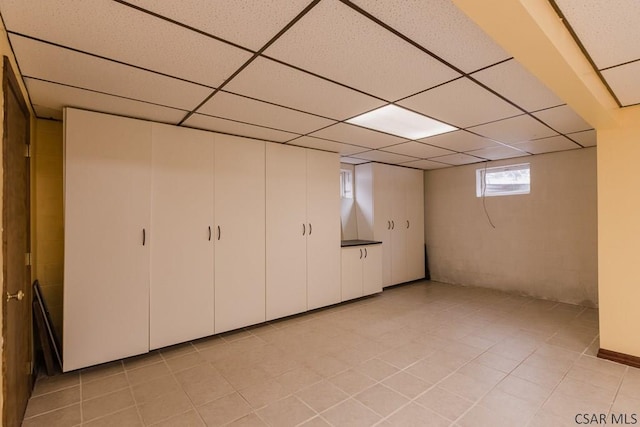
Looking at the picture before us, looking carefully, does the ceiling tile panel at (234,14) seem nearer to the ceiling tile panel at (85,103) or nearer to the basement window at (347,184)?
the ceiling tile panel at (85,103)

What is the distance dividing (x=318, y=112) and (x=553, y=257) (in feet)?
15.3

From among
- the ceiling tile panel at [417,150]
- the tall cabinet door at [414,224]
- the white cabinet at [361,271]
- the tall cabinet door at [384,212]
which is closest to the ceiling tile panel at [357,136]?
the ceiling tile panel at [417,150]

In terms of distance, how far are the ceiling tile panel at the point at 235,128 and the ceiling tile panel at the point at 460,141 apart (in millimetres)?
1876

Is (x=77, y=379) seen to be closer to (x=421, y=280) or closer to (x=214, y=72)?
(x=214, y=72)

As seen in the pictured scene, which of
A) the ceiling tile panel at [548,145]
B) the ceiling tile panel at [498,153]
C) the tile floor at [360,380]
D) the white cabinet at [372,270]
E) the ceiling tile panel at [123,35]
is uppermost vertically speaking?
the ceiling tile panel at [123,35]

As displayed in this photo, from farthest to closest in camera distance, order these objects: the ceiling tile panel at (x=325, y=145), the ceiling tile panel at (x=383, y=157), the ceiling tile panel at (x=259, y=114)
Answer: the ceiling tile panel at (x=383, y=157) < the ceiling tile panel at (x=325, y=145) < the ceiling tile panel at (x=259, y=114)

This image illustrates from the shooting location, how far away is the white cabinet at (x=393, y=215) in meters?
5.60

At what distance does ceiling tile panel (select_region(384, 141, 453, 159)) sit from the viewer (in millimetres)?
4285

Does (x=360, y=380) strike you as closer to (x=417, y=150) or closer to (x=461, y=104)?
(x=461, y=104)

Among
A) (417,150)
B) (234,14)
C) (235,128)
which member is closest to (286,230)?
(235,128)

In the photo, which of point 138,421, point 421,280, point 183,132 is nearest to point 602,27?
point 183,132

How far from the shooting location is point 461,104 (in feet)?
8.87

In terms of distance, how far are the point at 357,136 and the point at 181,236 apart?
7.85 feet

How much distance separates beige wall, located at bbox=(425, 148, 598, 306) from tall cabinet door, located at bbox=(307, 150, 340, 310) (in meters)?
2.84
